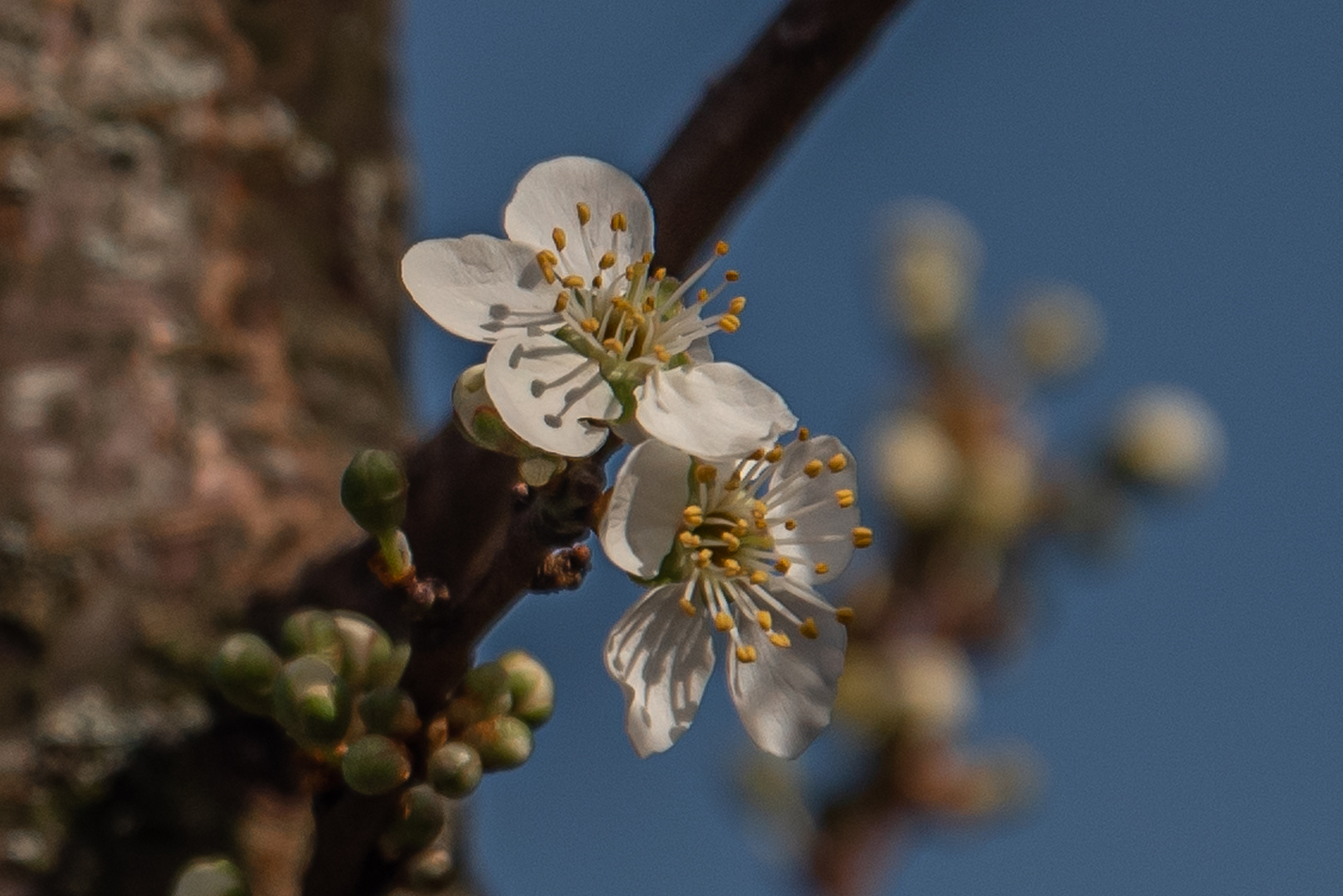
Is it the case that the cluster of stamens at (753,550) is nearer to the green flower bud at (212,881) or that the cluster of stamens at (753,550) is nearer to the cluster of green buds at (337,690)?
the cluster of green buds at (337,690)

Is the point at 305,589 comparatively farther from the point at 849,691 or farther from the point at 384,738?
the point at 849,691

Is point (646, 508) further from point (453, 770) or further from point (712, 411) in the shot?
point (453, 770)

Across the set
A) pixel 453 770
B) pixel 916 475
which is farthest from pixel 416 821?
pixel 916 475

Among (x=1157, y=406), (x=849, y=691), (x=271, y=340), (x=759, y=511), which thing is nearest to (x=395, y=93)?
(x=271, y=340)

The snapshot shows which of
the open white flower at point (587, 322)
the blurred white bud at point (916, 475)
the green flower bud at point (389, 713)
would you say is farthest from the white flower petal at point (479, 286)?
the blurred white bud at point (916, 475)

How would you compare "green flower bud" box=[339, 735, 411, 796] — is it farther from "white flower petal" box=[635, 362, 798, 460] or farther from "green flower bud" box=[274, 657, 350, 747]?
"white flower petal" box=[635, 362, 798, 460]

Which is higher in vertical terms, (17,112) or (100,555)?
(17,112)
